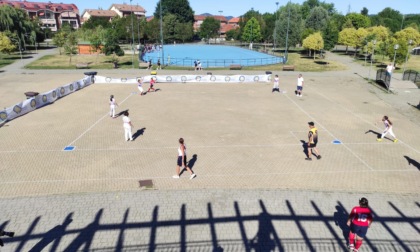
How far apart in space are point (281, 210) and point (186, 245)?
3.34 metres

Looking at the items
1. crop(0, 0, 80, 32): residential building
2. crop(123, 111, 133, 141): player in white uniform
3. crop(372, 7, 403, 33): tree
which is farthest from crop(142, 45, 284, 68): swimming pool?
crop(0, 0, 80, 32): residential building

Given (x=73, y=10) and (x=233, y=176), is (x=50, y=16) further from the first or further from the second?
(x=233, y=176)

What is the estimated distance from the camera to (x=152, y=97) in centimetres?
2467

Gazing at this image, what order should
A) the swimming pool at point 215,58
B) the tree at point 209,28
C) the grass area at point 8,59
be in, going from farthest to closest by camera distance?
the tree at point 209,28 < the swimming pool at point 215,58 < the grass area at point 8,59

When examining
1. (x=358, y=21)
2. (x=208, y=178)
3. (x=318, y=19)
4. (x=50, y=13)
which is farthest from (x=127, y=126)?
(x=50, y=13)

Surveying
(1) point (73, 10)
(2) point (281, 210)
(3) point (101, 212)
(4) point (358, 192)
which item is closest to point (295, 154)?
(4) point (358, 192)

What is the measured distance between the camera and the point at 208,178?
11953mm

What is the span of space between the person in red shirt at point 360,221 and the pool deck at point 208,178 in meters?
0.60

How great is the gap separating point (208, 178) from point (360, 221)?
18.6ft

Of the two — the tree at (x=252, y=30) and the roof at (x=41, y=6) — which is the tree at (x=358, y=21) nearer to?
the tree at (x=252, y=30)

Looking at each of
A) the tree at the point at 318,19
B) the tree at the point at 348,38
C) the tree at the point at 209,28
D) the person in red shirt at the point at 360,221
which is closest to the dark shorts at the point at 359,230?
the person in red shirt at the point at 360,221

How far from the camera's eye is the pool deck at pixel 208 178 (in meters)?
8.73

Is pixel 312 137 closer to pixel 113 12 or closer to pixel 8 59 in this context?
pixel 8 59

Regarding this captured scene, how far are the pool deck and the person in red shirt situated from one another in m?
0.60
